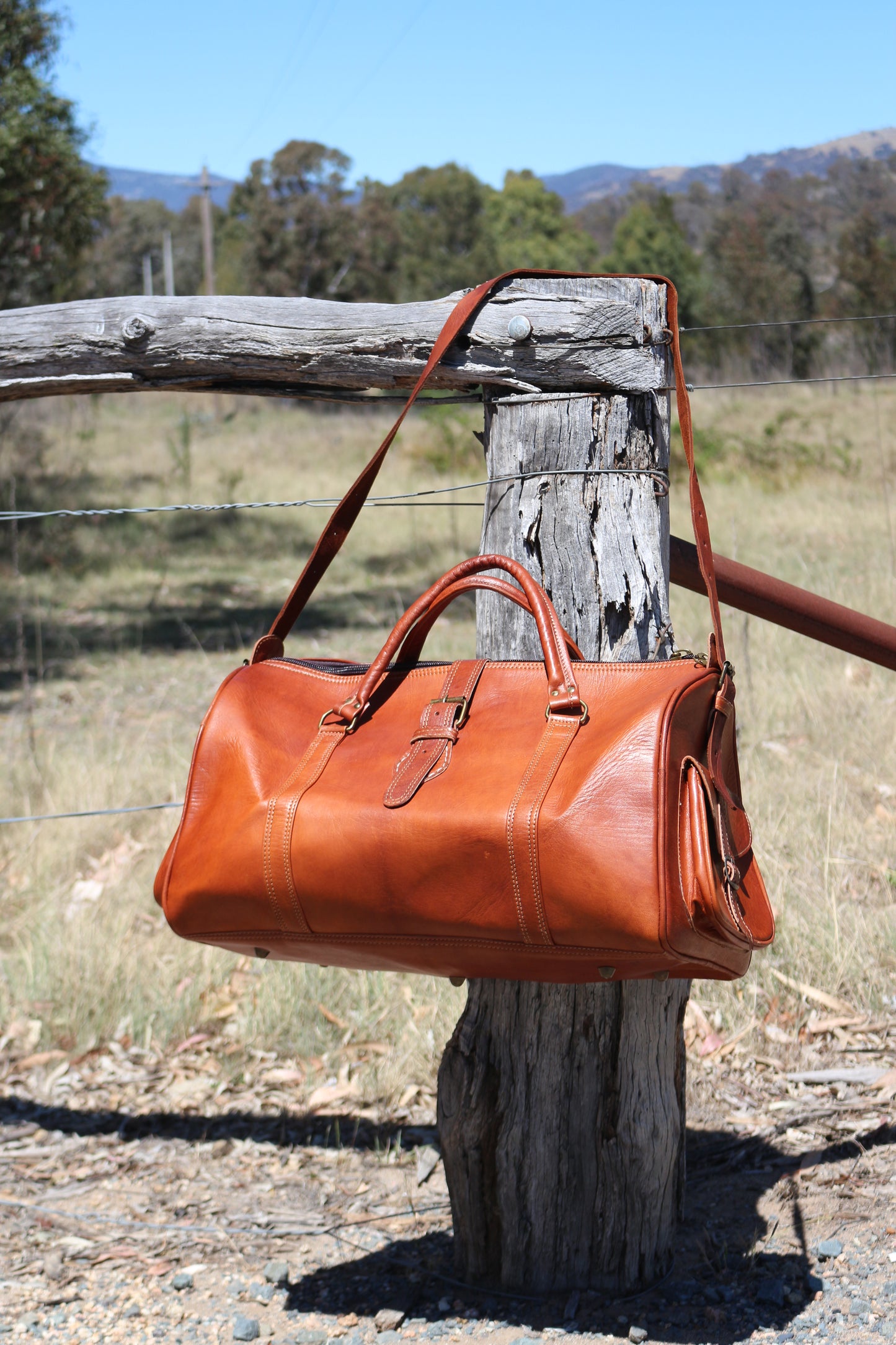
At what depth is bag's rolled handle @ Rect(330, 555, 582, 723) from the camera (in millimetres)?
1632

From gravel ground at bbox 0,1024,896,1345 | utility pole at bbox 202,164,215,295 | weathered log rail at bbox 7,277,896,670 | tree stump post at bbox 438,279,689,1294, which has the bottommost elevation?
gravel ground at bbox 0,1024,896,1345

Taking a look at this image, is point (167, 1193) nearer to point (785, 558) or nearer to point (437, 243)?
point (785, 558)

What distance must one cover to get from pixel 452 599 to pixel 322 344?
23.1 inches

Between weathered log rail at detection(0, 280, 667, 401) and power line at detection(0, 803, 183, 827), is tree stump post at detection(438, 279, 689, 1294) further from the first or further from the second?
power line at detection(0, 803, 183, 827)

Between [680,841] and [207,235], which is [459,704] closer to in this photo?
[680,841]

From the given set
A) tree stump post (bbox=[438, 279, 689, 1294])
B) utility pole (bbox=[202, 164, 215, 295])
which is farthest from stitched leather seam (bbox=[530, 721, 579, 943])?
utility pole (bbox=[202, 164, 215, 295])

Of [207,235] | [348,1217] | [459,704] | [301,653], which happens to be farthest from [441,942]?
[207,235]

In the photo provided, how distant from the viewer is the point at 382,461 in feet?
6.24

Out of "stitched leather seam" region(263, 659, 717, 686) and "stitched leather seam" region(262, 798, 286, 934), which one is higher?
"stitched leather seam" region(263, 659, 717, 686)

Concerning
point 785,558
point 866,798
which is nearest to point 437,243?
point 785,558

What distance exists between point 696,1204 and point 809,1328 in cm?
47

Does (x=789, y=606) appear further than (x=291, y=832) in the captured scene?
Yes

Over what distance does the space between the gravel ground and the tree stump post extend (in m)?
0.11

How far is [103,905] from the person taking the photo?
388 centimetres
